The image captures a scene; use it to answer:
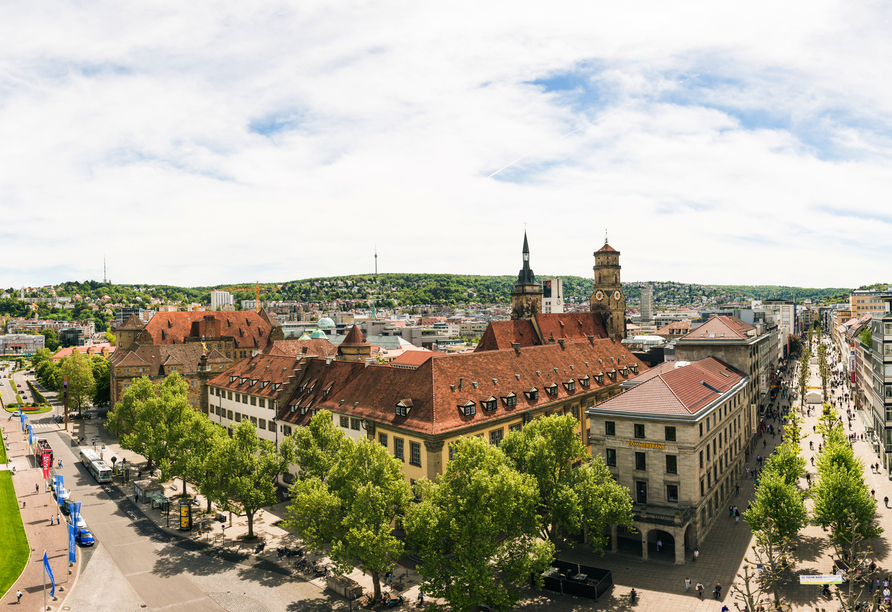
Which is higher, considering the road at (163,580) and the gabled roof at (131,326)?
the gabled roof at (131,326)

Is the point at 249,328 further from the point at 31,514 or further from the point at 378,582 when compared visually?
the point at 378,582

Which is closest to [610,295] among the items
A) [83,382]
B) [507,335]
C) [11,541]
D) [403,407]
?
[507,335]

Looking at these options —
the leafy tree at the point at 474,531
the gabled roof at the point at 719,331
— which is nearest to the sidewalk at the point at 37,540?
the leafy tree at the point at 474,531

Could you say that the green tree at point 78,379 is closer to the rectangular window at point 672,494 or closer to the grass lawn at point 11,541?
the grass lawn at point 11,541

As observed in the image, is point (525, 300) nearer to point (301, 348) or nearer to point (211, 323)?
point (301, 348)

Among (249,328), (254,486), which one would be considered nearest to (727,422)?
(254,486)
